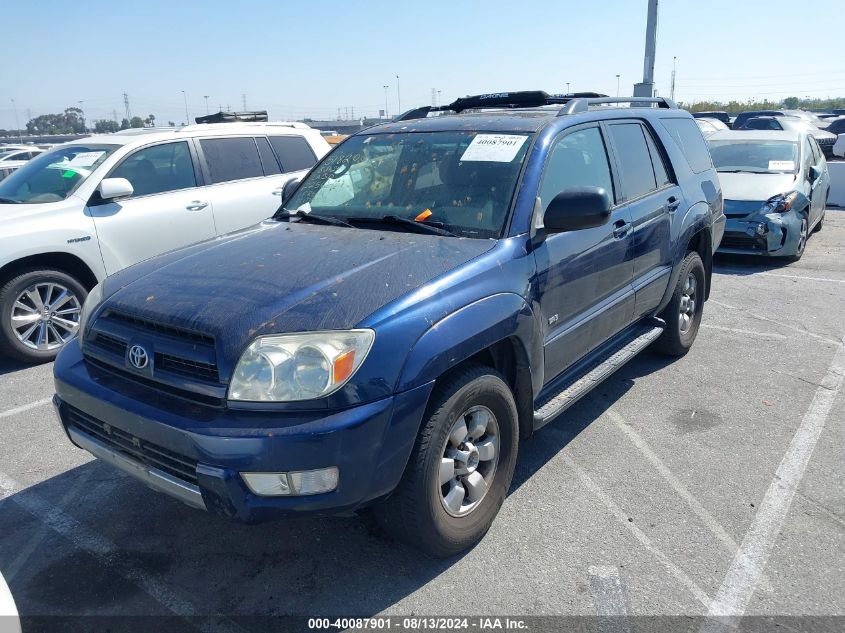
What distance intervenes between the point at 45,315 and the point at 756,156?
936cm

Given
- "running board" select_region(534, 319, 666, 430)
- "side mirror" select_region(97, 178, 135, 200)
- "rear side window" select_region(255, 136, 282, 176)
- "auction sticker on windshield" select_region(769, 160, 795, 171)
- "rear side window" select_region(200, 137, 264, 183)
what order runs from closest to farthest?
"running board" select_region(534, 319, 666, 430) < "side mirror" select_region(97, 178, 135, 200) < "rear side window" select_region(200, 137, 264, 183) < "rear side window" select_region(255, 136, 282, 176) < "auction sticker on windshield" select_region(769, 160, 795, 171)

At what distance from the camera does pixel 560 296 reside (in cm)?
345

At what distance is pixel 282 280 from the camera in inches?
112

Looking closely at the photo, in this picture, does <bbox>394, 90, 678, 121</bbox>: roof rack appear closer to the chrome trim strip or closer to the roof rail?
the roof rail

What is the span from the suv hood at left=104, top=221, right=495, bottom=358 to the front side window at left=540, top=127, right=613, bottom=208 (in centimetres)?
66

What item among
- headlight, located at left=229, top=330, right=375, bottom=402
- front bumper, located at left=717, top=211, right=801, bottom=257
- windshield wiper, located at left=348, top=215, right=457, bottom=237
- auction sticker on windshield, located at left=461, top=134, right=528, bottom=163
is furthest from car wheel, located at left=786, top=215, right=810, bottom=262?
headlight, located at left=229, top=330, right=375, bottom=402

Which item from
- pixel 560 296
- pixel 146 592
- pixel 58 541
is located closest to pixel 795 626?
pixel 560 296

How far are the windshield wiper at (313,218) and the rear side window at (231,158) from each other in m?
2.91

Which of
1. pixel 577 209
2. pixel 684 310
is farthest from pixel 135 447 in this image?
pixel 684 310

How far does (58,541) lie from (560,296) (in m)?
2.71

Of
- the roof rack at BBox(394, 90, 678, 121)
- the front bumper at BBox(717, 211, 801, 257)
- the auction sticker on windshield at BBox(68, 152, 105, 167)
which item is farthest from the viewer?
the front bumper at BBox(717, 211, 801, 257)

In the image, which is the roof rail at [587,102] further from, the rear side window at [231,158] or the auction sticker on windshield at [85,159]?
the auction sticker on windshield at [85,159]

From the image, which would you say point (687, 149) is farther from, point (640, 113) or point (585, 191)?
point (585, 191)

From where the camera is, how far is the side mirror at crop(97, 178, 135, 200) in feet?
18.5
